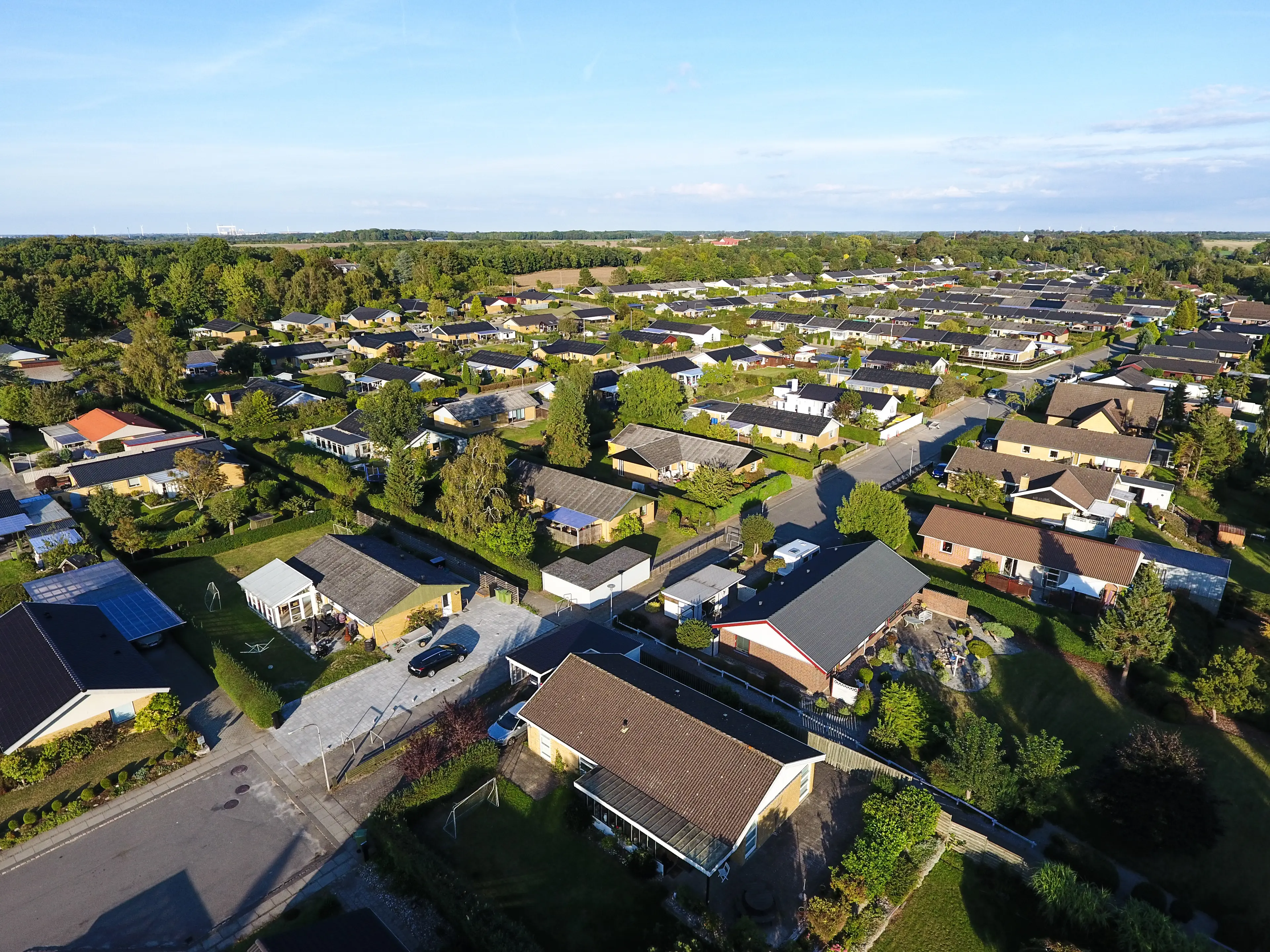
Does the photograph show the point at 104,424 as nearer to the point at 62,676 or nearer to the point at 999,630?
the point at 62,676

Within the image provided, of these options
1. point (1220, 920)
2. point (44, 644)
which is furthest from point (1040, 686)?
point (44, 644)

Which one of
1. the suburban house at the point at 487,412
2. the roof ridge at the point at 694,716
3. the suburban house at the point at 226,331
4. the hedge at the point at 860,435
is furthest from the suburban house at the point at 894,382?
the suburban house at the point at 226,331

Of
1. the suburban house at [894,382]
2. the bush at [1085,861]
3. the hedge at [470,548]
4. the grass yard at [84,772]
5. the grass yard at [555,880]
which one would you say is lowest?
the grass yard at [84,772]

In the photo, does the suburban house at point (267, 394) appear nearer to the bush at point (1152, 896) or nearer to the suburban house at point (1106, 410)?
the bush at point (1152, 896)

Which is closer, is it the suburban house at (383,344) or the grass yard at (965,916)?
the grass yard at (965,916)

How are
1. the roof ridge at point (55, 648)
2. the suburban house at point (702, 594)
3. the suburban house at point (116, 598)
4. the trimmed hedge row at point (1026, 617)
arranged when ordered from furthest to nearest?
the suburban house at point (702, 594) < the suburban house at point (116, 598) < the trimmed hedge row at point (1026, 617) < the roof ridge at point (55, 648)

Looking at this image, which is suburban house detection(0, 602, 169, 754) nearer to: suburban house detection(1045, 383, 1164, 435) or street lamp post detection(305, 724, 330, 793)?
street lamp post detection(305, 724, 330, 793)

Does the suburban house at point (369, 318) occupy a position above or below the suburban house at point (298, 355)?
above
